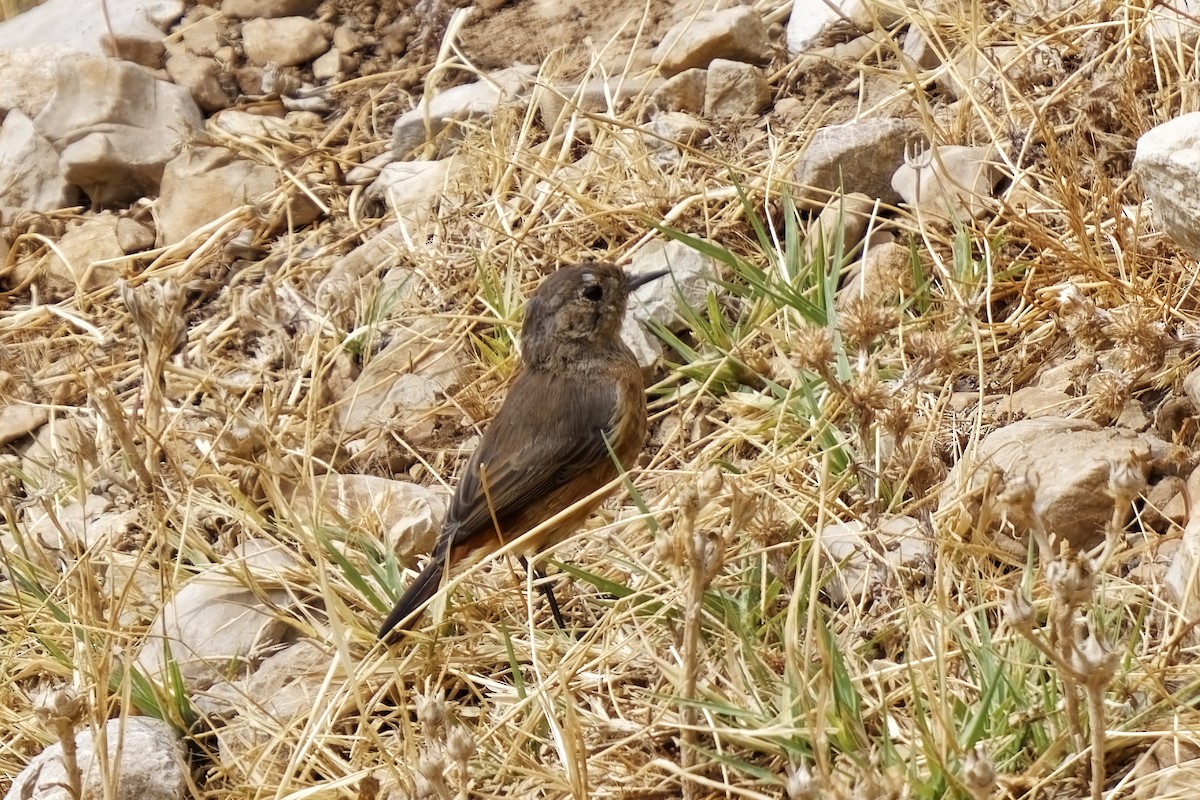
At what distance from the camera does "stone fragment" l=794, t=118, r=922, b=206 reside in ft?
16.0

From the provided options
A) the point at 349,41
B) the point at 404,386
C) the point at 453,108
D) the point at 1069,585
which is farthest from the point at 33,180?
the point at 1069,585

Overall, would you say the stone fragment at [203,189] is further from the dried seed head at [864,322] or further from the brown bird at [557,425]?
the dried seed head at [864,322]

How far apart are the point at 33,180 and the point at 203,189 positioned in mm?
863

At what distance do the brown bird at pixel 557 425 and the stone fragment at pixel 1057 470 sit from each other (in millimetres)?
1007

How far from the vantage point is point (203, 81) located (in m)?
6.68

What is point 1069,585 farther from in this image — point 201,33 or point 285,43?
point 201,33

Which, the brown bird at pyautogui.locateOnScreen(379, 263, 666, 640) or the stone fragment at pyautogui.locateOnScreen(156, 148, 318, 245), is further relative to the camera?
the stone fragment at pyautogui.locateOnScreen(156, 148, 318, 245)

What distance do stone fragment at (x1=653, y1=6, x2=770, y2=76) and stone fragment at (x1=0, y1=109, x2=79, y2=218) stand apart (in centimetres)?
280

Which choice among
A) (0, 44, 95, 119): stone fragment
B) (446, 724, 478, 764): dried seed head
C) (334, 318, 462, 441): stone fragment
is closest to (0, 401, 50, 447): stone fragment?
(334, 318, 462, 441): stone fragment

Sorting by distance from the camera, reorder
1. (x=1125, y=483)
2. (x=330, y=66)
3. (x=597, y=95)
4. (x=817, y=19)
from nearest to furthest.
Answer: (x=1125, y=483)
(x=817, y=19)
(x=597, y=95)
(x=330, y=66)

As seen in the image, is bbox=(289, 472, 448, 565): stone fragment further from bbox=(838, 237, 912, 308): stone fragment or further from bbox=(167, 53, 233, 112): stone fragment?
bbox=(167, 53, 233, 112): stone fragment

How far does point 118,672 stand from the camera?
147 inches

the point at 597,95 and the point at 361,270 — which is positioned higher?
the point at 597,95

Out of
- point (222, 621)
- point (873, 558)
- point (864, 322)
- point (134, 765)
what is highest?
point (864, 322)
